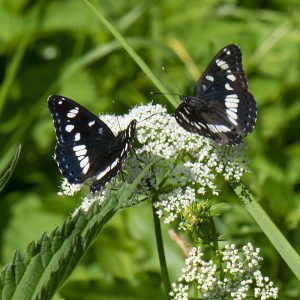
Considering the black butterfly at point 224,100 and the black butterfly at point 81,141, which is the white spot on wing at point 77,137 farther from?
the black butterfly at point 224,100

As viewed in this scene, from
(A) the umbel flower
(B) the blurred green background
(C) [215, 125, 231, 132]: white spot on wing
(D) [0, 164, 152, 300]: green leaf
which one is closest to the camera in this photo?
(D) [0, 164, 152, 300]: green leaf

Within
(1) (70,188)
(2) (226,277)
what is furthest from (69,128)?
(2) (226,277)

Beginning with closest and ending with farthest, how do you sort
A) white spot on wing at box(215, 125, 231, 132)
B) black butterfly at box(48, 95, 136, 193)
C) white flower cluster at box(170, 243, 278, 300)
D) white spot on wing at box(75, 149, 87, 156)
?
white flower cluster at box(170, 243, 278, 300), black butterfly at box(48, 95, 136, 193), white spot on wing at box(215, 125, 231, 132), white spot on wing at box(75, 149, 87, 156)

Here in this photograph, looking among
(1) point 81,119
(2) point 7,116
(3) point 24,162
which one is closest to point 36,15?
(2) point 7,116

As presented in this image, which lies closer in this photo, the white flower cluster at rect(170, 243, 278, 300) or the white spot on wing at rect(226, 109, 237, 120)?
the white flower cluster at rect(170, 243, 278, 300)

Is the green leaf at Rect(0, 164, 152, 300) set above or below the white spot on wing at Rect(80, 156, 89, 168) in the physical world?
→ below

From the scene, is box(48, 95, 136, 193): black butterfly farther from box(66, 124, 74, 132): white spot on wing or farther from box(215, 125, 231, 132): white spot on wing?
box(215, 125, 231, 132): white spot on wing

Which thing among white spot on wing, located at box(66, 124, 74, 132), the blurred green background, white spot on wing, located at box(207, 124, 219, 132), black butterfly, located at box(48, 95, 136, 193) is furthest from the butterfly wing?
the blurred green background

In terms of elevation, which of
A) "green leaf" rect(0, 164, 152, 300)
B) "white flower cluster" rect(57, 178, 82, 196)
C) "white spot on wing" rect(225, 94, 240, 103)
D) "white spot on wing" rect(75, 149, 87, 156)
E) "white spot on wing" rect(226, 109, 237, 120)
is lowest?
"green leaf" rect(0, 164, 152, 300)
